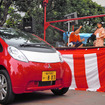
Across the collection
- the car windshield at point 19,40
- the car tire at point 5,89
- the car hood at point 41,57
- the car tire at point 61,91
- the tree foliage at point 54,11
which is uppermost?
the tree foliage at point 54,11

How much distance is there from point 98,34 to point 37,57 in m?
5.00

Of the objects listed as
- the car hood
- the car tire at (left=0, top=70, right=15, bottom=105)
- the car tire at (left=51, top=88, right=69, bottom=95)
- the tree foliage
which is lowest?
the car tire at (left=51, top=88, right=69, bottom=95)

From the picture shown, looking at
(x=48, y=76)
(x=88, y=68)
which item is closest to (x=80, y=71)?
(x=88, y=68)

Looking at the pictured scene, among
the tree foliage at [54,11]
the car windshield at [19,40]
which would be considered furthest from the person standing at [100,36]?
the tree foliage at [54,11]

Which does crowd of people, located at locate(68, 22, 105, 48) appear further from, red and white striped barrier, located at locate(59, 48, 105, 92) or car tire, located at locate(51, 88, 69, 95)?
car tire, located at locate(51, 88, 69, 95)

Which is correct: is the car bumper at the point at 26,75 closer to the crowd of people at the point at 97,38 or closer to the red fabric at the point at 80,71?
the red fabric at the point at 80,71

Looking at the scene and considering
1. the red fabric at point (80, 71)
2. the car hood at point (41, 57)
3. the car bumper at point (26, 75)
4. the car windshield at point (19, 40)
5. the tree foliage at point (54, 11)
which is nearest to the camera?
the car bumper at point (26, 75)

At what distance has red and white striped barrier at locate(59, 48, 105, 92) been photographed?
6195 millimetres

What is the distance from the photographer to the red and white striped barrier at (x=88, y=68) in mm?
6195

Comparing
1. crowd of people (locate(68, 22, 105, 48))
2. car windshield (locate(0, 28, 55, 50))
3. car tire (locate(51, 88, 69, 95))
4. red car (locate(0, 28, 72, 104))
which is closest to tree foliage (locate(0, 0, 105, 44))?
crowd of people (locate(68, 22, 105, 48))

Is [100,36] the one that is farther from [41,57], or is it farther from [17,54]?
[17,54]

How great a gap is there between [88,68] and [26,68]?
2.52 meters

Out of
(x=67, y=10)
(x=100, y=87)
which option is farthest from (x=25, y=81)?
(x=67, y=10)

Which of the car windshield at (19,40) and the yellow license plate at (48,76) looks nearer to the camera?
the yellow license plate at (48,76)
